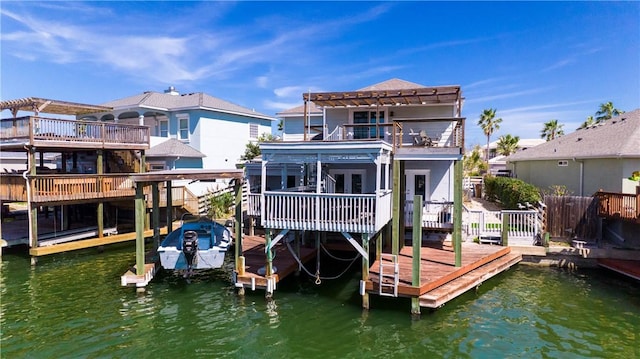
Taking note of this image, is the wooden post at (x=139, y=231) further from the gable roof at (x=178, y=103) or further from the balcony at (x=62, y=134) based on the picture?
the gable roof at (x=178, y=103)

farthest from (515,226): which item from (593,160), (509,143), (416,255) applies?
(509,143)

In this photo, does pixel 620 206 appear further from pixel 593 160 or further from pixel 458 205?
pixel 458 205

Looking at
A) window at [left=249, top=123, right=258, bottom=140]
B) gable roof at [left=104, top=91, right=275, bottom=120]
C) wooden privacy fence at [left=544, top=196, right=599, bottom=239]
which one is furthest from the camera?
window at [left=249, top=123, right=258, bottom=140]

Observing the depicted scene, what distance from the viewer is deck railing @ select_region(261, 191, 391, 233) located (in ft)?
36.2

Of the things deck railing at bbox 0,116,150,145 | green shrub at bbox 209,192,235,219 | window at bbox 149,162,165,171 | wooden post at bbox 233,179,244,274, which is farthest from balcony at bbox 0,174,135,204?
wooden post at bbox 233,179,244,274

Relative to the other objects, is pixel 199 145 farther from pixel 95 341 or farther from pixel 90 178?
pixel 95 341

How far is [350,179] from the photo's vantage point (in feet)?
57.9

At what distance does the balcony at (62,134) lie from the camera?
55.3ft

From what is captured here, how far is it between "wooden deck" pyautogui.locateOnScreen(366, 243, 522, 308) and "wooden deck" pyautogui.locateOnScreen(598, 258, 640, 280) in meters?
3.37

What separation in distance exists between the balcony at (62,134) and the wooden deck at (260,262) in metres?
9.30

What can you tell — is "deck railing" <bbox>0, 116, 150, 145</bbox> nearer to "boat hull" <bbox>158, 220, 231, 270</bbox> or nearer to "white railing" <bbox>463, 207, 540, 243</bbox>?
"boat hull" <bbox>158, 220, 231, 270</bbox>

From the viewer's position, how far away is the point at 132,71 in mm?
29859

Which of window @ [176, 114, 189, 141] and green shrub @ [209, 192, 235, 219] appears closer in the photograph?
green shrub @ [209, 192, 235, 219]

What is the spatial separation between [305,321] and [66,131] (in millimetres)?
15869
